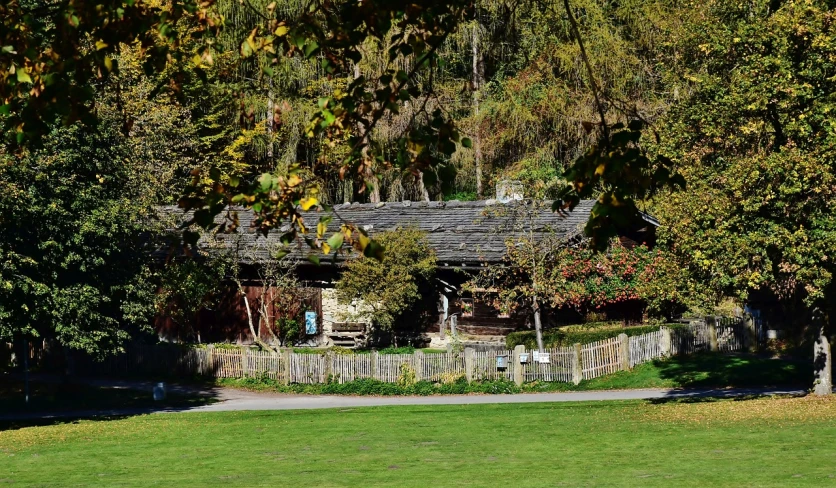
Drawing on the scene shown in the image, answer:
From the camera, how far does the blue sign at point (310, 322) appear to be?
41.2 metres

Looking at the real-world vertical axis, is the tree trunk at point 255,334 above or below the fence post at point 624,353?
above

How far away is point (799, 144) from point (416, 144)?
17538mm

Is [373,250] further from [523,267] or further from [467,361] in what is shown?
[523,267]

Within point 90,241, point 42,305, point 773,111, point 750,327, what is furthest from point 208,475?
point 750,327

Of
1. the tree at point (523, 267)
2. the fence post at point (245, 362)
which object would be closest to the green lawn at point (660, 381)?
the fence post at point (245, 362)

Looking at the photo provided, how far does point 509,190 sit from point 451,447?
57.9 feet

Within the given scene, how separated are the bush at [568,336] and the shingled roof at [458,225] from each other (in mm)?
2608

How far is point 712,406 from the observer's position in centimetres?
2595

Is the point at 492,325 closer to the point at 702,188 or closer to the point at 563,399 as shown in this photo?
the point at 563,399

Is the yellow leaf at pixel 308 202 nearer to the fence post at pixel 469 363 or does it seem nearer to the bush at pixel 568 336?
the fence post at pixel 469 363

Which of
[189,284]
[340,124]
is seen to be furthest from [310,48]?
[189,284]

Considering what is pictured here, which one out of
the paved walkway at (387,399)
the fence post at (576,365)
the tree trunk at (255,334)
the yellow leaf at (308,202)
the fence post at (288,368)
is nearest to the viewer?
the yellow leaf at (308,202)

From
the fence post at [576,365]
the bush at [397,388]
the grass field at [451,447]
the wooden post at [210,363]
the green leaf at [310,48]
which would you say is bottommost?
the grass field at [451,447]

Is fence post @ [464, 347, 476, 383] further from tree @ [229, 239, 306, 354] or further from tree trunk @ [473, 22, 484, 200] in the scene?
tree trunk @ [473, 22, 484, 200]
